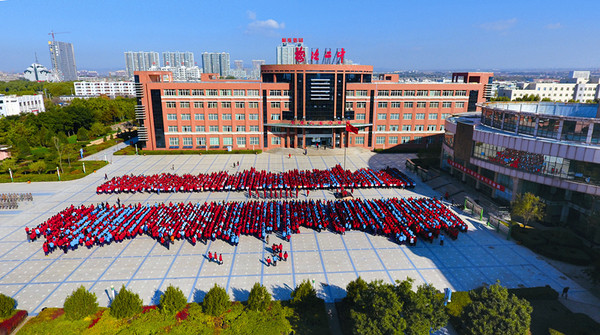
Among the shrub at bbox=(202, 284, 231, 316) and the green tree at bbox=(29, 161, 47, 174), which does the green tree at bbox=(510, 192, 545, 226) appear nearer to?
the shrub at bbox=(202, 284, 231, 316)

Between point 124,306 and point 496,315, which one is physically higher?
point 496,315

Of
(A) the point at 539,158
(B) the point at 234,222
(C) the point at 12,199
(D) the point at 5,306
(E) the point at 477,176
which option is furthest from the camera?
(E) the point at 477,176

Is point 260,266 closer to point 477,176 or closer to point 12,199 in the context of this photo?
point 477,176

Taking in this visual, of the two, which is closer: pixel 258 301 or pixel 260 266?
pixel 258 301

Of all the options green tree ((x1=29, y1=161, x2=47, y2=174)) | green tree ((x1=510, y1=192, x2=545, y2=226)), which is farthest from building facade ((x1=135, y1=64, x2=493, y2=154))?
green tree ((x1=510, y1=192, x2=545, y2=226))

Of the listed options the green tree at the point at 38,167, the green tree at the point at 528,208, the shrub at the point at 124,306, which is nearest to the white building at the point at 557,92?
the green tree at the point at 528,208


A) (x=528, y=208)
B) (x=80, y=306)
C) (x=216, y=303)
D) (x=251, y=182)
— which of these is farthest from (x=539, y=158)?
(x=80, y=306)

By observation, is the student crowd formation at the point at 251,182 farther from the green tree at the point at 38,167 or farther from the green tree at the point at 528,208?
the green tree at the point at 528,208

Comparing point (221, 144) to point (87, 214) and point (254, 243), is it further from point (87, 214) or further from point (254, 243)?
point (254, 243)
